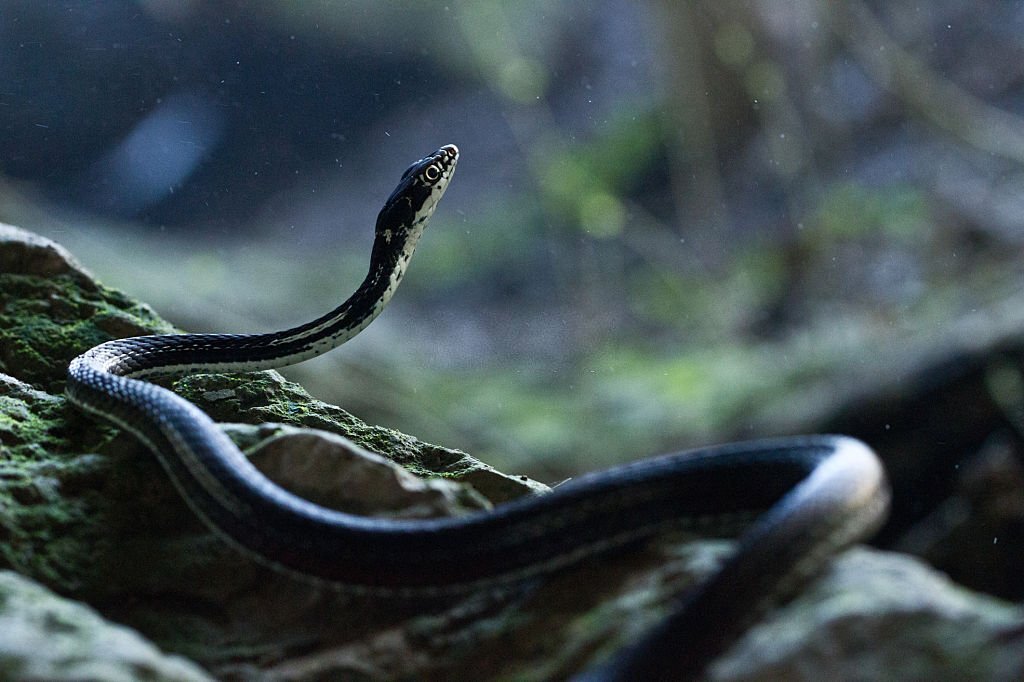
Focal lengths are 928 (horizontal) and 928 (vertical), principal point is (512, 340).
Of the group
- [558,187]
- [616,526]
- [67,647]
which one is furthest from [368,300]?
[558,187]

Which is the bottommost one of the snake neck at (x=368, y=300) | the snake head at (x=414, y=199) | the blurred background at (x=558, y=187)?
the snake neck at (x=368, y=300)

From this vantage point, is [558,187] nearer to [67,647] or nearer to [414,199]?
[414,199]

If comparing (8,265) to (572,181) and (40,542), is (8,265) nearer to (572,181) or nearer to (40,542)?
(40,542)

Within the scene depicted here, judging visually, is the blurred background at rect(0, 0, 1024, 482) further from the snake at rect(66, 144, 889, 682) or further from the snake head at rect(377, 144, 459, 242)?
the snake at rect(66, 144, 889, 682)

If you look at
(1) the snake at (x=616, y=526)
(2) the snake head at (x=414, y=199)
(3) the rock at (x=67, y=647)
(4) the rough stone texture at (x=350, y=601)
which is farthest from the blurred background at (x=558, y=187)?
(3) the rock at (x=67, y=647)

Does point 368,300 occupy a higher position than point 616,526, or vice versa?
point 368,300

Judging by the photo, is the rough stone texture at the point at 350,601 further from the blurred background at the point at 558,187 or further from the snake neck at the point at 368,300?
the blurred background at the point at 558,187
